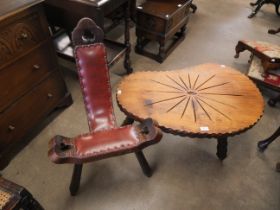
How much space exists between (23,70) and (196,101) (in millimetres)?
1089

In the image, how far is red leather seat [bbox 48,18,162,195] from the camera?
3.75ft

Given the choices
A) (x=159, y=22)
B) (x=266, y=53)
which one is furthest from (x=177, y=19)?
(x=266, y=53)

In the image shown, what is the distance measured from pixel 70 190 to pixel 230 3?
3592mm

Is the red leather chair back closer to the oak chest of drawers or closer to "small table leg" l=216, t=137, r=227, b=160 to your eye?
the oak chest of drawers

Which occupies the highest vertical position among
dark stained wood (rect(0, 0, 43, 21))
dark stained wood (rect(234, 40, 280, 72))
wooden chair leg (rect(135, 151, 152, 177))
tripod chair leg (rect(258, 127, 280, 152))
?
dark stained wood (rect(0, 0, 43, 21))

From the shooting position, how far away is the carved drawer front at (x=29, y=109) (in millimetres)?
1450

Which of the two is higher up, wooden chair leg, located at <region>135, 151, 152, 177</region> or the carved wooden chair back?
the carved wooden chair back

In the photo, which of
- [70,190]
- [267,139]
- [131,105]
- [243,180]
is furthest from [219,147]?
[70,190]

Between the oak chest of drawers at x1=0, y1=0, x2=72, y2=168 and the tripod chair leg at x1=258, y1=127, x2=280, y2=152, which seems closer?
the oak chest of drawers at x1=0, y1=0, x2=72, y2=168

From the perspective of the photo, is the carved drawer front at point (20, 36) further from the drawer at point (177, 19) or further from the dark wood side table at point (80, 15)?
the drawer at point (177, 19)

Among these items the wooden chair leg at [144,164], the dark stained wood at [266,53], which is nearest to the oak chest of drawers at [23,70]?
the wooden chair leg at [144,164]

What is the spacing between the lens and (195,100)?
145cm

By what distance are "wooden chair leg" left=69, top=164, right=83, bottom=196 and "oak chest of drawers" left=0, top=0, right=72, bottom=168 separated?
0.50 meters

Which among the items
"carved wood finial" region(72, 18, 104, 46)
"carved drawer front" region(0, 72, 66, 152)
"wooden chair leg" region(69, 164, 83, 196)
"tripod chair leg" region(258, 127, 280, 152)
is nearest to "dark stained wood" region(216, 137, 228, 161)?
"tripod chair leg" region(258, 127, 280, 152)
